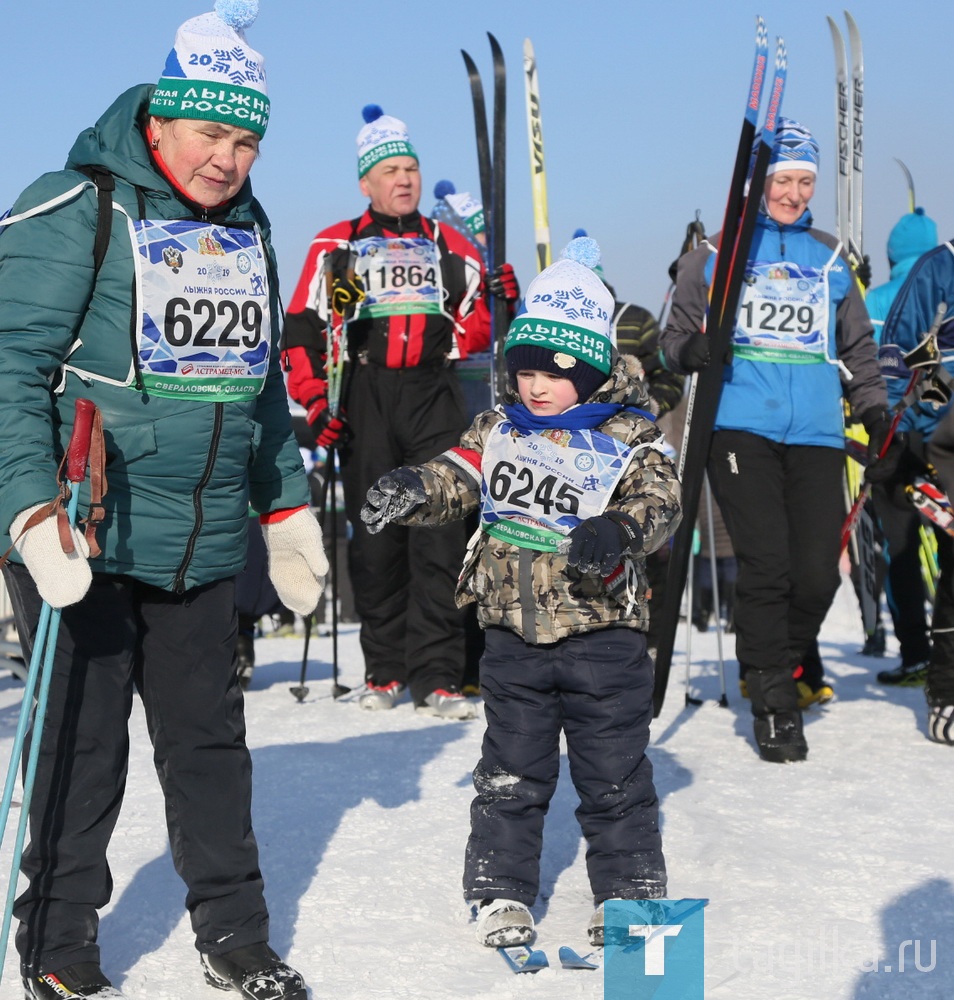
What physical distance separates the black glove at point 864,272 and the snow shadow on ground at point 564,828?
184 inches

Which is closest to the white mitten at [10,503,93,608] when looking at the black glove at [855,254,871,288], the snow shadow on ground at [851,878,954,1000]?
the snow shadow on ground at [851,878,954,1000]

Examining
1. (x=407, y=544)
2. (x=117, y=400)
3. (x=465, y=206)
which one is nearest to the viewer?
(x=117, y=400)

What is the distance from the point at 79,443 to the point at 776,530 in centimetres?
342

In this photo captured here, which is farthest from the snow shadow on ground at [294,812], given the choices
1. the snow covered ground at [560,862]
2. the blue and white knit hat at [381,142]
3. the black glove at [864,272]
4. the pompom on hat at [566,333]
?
the black glove at [864,272]

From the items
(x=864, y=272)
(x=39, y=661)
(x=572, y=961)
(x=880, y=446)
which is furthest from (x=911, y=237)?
(x=39, y=661)

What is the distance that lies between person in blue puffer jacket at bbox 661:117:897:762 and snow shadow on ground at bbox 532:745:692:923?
1.58ft

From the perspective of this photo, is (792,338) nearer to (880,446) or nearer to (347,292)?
(880,446)

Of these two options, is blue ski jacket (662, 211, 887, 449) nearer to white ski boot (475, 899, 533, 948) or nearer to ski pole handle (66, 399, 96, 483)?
white ski boot (475, 899, 533, 948)

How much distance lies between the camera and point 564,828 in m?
4.61

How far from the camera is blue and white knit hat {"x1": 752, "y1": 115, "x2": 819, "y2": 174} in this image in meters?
5.95

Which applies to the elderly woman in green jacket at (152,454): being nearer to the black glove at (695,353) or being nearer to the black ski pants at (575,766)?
the black ski pants at (575,766)

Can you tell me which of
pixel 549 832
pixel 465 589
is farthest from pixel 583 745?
pixel 549 832

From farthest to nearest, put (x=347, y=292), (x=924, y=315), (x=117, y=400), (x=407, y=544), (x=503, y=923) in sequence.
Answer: (x=407, y=544), (x=347, y=292), (x=924, y=315), (x=503, y=923), (x=117, y=400)

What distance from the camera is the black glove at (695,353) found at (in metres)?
5.71
